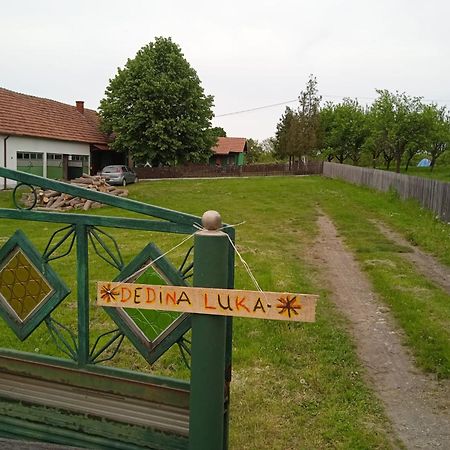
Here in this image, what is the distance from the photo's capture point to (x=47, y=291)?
2604mm

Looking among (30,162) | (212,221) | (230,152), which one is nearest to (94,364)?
(212,221)

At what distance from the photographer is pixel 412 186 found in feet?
64.4

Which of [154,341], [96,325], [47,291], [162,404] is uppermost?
[47,291]

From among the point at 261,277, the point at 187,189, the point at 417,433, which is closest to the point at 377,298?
the point at 261,277

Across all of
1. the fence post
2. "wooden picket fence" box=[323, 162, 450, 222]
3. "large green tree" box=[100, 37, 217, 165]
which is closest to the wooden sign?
the fence post

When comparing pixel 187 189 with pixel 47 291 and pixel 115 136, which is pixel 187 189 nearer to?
pixel 115 136

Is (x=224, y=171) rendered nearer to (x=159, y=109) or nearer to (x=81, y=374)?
(x=159, y=109)

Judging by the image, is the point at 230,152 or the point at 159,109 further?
the point at 230,152

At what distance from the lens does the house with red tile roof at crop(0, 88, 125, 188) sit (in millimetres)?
27609

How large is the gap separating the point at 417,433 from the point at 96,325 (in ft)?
12.2

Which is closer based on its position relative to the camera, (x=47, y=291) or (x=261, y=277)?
(x=47, y=291)

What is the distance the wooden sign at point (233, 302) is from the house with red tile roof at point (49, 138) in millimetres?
25291

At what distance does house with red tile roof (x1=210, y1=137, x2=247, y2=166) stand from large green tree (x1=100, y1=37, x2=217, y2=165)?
1766cm

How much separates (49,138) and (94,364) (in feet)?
97.6
